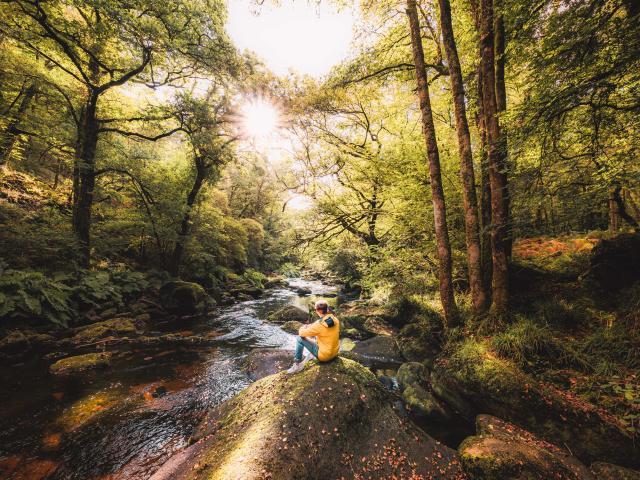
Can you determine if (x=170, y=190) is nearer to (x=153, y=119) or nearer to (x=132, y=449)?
(x=153, y=119)

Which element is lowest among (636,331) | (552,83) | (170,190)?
(636,331)

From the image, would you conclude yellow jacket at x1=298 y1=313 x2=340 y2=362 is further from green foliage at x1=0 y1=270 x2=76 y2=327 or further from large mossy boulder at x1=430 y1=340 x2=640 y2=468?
green foliage at x1=0 y1=270 x2=76 y2=327

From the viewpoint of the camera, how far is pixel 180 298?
41.4 feet

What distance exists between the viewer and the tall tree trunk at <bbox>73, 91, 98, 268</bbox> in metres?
10.3

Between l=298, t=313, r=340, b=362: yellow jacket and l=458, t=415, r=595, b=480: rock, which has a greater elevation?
l=298, t=313, r=340, b=362: yellow jacket


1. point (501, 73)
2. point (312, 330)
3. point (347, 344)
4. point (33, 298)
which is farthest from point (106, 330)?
point (501, 73)

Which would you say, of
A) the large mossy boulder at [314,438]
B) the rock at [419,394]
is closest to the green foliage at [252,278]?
the rock at [419,394]

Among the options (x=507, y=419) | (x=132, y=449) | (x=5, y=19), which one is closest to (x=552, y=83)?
(x=507, y=419)

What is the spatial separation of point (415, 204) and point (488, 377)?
4774 millimetres

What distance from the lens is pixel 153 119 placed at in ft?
34.4

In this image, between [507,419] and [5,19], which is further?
[5,19]

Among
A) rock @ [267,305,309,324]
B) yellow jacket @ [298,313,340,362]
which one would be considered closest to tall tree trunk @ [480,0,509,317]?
yellow jacket @ [298,313,340,362]

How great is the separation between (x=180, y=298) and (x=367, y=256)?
9386mm

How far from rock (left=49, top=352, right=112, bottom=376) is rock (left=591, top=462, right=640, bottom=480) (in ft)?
31.9
